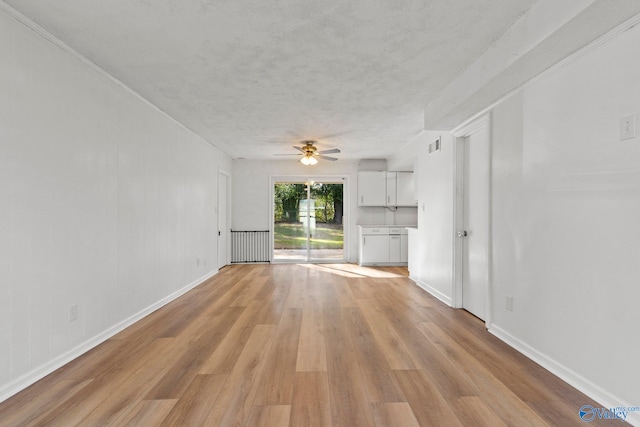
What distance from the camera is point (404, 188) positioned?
7.17m

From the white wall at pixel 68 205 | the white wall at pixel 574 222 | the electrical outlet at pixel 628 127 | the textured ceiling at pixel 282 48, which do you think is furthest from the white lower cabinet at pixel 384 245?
the electrical outlet at pixel 628 127

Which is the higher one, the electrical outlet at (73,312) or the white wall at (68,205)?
the white wall at (68,205)

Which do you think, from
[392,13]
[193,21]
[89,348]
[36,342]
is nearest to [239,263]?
[89,348]

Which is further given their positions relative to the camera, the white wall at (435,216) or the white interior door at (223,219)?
the white interior door at (223,219)

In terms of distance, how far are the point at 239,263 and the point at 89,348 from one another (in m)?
4.69

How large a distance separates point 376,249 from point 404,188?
1585 mm

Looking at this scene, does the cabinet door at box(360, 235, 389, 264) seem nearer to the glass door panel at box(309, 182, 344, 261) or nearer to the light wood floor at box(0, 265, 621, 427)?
the glass door panel at box(309, 182, 344, 261)

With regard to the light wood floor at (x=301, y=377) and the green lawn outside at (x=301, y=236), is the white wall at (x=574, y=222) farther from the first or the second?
the green lawn outside at (x=301, y=236)

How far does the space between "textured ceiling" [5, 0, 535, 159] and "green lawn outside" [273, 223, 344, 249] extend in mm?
3740

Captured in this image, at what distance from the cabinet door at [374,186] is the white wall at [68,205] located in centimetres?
444

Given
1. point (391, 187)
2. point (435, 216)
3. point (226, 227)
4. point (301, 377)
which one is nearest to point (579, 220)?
point (301, 377)

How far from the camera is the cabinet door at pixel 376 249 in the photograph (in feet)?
22.6

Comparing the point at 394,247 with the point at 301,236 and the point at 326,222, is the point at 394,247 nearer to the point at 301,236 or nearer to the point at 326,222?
the point at 326,222

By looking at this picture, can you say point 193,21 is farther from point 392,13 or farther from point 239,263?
point 239,263
